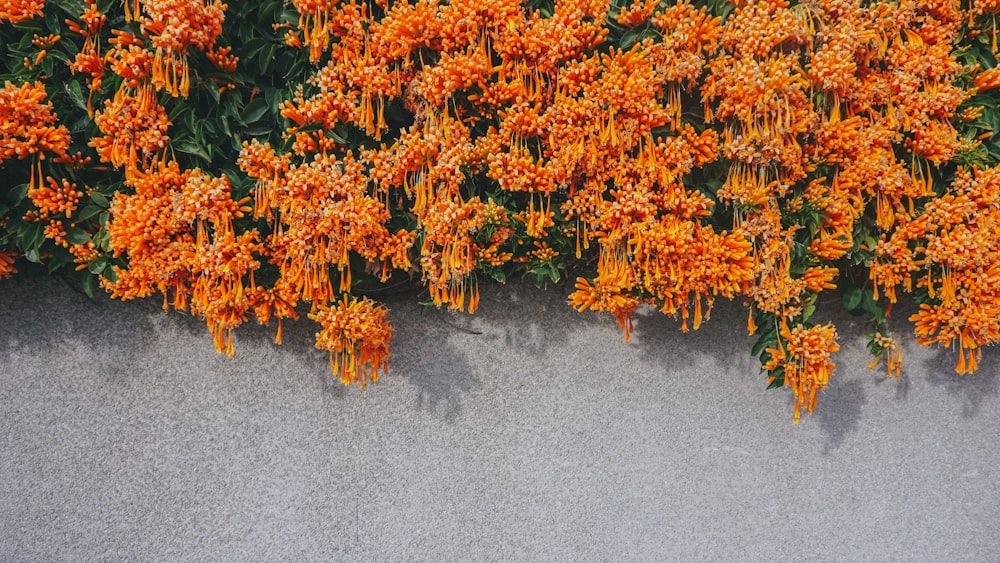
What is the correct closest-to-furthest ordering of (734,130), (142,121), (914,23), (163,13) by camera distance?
(163,13), (142,121), (734,130), (914,23)

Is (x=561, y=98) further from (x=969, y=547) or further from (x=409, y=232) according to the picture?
(x=969, y=547)

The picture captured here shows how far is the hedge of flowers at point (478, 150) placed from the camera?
1.98 m

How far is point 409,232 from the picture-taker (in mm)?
2158

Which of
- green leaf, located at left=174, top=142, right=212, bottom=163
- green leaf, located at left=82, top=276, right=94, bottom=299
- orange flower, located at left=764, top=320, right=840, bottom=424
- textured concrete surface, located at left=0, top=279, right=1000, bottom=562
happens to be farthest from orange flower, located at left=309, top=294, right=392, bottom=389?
orange flower, located at left=764, top=320, right=840, bottom=424

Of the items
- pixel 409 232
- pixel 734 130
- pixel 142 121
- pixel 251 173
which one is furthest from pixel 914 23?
pixel 142 121

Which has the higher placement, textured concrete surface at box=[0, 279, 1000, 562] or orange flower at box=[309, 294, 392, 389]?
orange flower at box=[309, 294, 392, 389]

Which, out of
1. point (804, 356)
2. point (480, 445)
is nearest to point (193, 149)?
point (480, 445)

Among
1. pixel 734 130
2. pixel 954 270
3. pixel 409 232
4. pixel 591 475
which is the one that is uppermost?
pixel 734 130

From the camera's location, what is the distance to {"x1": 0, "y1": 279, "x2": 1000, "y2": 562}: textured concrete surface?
239 cm

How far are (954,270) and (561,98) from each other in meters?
1.74

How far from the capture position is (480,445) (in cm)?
254

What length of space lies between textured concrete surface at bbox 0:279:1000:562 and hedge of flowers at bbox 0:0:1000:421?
1.04 feet

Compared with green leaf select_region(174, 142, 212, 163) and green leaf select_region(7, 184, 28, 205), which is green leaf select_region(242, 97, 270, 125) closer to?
green leaf select_region(174, 142, 212, 163)

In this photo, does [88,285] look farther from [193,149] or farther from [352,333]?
[352,333]
